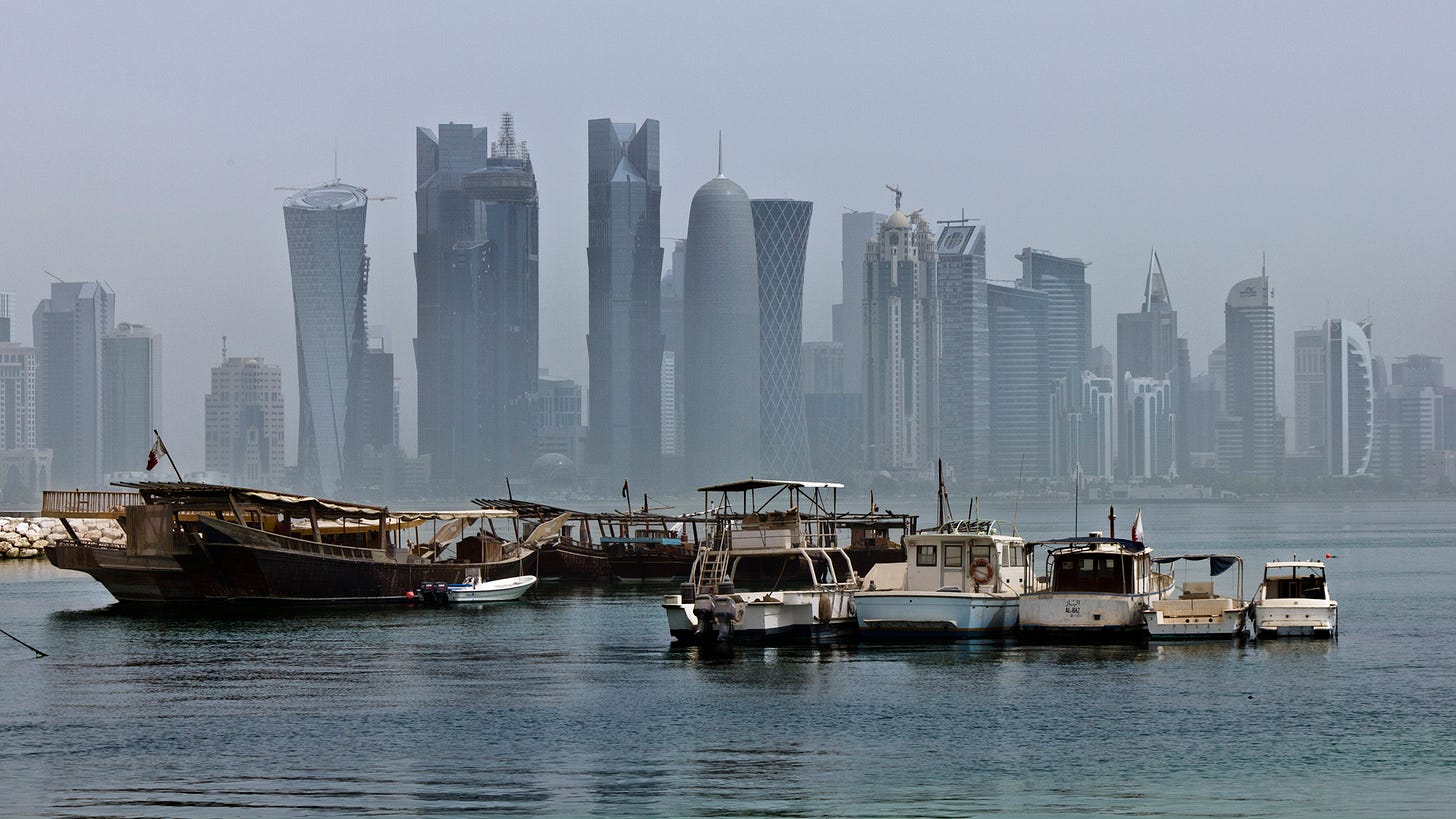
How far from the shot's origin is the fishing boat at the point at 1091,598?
211 ft

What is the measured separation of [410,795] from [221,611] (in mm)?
52106

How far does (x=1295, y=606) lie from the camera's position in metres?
68.1

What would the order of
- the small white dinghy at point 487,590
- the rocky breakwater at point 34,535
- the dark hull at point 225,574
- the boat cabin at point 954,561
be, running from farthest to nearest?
the rocky breakwater at point 34,535, the small white dinghy at point 487,590, the dark hull at point 225,574, the boat cabin at point 954,561

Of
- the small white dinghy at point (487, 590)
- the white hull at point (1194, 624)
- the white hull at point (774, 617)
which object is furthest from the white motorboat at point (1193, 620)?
the small white dinghy at point (487, 590)

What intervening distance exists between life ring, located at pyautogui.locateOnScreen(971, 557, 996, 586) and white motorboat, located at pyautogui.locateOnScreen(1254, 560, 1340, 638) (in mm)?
10826

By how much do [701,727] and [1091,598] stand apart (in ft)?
76.9

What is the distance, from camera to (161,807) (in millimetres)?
34562

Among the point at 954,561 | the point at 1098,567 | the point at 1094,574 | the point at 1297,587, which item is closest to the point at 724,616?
the point at 954,561

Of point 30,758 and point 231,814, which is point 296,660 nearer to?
point 30,758

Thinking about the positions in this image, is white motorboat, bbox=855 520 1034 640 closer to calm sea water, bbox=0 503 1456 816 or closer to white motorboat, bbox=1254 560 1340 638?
calm sea water, bbox=0 503 1456 816

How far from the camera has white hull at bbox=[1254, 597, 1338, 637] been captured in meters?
67.6

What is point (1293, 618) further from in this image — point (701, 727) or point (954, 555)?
point (701, 727)

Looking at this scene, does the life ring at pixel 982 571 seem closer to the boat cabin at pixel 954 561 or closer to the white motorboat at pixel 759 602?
the boat cabin at pixel 954 561

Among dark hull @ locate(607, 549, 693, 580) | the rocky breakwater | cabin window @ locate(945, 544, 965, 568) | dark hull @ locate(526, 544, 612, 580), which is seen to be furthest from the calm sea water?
the rocky breakwater
